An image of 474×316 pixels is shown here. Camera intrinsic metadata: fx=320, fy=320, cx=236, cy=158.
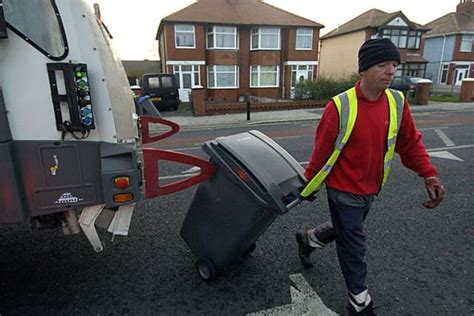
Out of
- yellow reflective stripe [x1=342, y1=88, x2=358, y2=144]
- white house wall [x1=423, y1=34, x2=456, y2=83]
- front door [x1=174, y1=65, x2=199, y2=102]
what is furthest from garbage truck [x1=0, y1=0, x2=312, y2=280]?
white house wall [x1=423, y1=34, x2=456, y2=83]

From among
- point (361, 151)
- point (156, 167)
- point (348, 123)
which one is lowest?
point (156, 167)

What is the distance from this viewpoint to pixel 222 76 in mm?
25234

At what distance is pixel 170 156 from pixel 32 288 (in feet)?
5.53

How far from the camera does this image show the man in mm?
2069

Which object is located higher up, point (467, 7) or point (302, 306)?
point (467, 7)

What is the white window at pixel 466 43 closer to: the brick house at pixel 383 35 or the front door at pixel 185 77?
the brick house at pixel 383 35

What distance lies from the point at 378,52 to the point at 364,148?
61 centimetres

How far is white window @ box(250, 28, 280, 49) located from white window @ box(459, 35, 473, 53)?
25.2 metres

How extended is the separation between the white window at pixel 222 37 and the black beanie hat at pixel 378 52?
24.0m

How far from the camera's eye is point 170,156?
2283mm

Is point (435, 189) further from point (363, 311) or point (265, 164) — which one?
point (265, 164)

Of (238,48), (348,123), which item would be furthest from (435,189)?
(238,48)

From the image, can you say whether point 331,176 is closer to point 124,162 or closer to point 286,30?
point 124,162

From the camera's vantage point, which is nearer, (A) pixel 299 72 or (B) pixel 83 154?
(B) pixel 83 154
